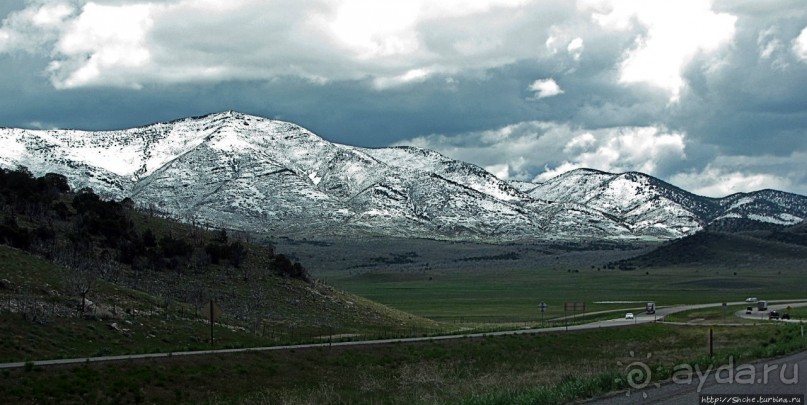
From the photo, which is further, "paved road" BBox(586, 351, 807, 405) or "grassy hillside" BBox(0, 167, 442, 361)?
"grassy hillside" BBox(0, 167, 442, 361)

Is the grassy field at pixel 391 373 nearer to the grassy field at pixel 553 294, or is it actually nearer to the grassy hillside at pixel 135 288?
the grassy hillside at pixel 135 288

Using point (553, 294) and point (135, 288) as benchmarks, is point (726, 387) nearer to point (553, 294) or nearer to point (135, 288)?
point (135, 288)

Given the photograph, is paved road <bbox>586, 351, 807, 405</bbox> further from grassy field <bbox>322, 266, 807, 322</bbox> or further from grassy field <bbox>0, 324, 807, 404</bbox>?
grassy field <bbox>322, 266, 807, 322</bbox>

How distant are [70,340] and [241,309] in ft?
85.4

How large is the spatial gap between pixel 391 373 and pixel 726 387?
26185mm

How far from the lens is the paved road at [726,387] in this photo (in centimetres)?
2142

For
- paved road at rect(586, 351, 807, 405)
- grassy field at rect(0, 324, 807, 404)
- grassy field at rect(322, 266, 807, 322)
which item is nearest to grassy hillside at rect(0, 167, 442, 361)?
grassy field at rect(0, 324, 807, 404)

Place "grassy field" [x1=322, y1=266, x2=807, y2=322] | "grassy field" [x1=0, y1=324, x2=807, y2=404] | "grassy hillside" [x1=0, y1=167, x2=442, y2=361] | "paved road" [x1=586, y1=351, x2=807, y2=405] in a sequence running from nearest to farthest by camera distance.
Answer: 1. "paved road" [x1=586, y1=351, x2=807, y2=405]
2. "grassy field" [x1=0, y1=324, x2=807, y2=404]
3. "grassy hillside" [x1=0, y1=167, x2=442, y2=361]
4. "grassy field" [x1=322, y1=266, x2=807, y2=322]

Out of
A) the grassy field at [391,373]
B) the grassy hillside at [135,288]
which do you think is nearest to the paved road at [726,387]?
the grassy field at [391,373]

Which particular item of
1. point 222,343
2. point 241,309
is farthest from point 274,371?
point 241,309

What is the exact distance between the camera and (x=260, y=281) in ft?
276

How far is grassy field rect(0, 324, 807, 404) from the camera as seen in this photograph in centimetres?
3067

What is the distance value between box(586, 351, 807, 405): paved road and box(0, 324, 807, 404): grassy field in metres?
1.17

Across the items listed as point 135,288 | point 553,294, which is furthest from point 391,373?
point 553,294
